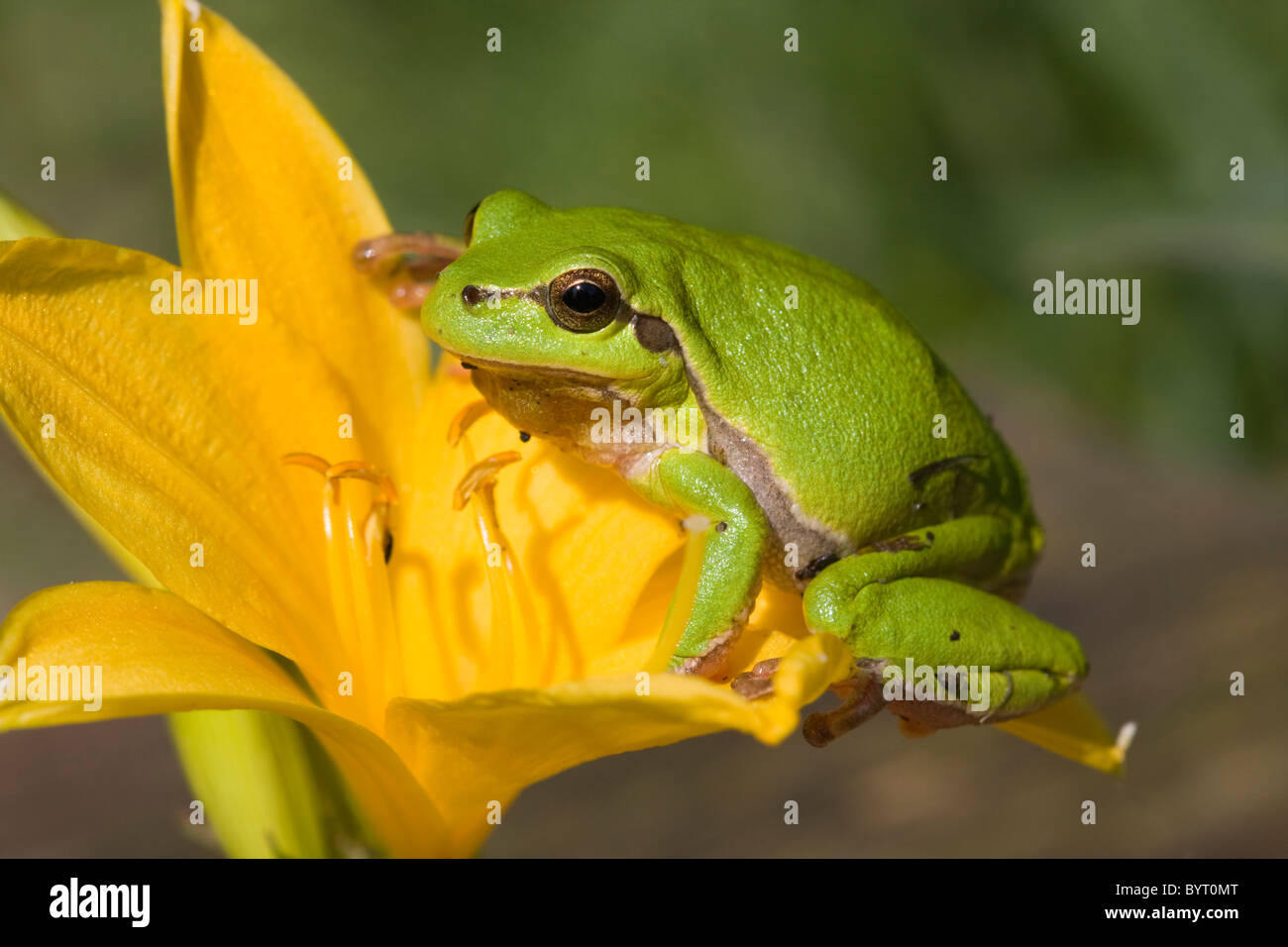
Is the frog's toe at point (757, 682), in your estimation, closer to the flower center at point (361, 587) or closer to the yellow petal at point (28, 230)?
the flower center at point (361, 587)

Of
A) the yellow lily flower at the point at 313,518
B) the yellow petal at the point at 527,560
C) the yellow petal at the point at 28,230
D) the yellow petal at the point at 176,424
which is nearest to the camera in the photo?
the yellow lily flower at the point at 313,518

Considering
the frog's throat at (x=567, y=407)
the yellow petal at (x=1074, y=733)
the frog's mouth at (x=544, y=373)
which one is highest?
the frog's mouth at (x=544, y=373)

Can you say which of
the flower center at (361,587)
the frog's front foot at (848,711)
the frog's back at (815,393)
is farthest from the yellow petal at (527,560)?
the frog's front foot at (848,711)

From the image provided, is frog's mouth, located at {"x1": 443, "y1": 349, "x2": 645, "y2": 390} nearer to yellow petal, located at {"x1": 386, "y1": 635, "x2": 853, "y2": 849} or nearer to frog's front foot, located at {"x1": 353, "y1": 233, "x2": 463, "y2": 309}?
frog's front foot, located at {"x1": 353, "y1": 233, "x2": 463, "y2": 309}

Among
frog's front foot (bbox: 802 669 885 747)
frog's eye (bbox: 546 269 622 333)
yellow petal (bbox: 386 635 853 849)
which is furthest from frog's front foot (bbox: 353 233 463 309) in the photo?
frog's front foot (bbox: 802 669 885 747)

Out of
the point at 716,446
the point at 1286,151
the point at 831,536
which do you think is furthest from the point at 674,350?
the point at 1286,151

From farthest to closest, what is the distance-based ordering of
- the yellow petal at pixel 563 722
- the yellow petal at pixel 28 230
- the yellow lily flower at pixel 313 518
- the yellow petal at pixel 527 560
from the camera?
the yellow petal at pixel 527 560, the yellow petal at pixel 28 230, the yellow lily flower at pixel 313 518, the yellow petal at pixel 563 722

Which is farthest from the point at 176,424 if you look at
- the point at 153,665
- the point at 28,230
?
the point at 153,665

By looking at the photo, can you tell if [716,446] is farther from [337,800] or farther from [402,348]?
[337,800]
